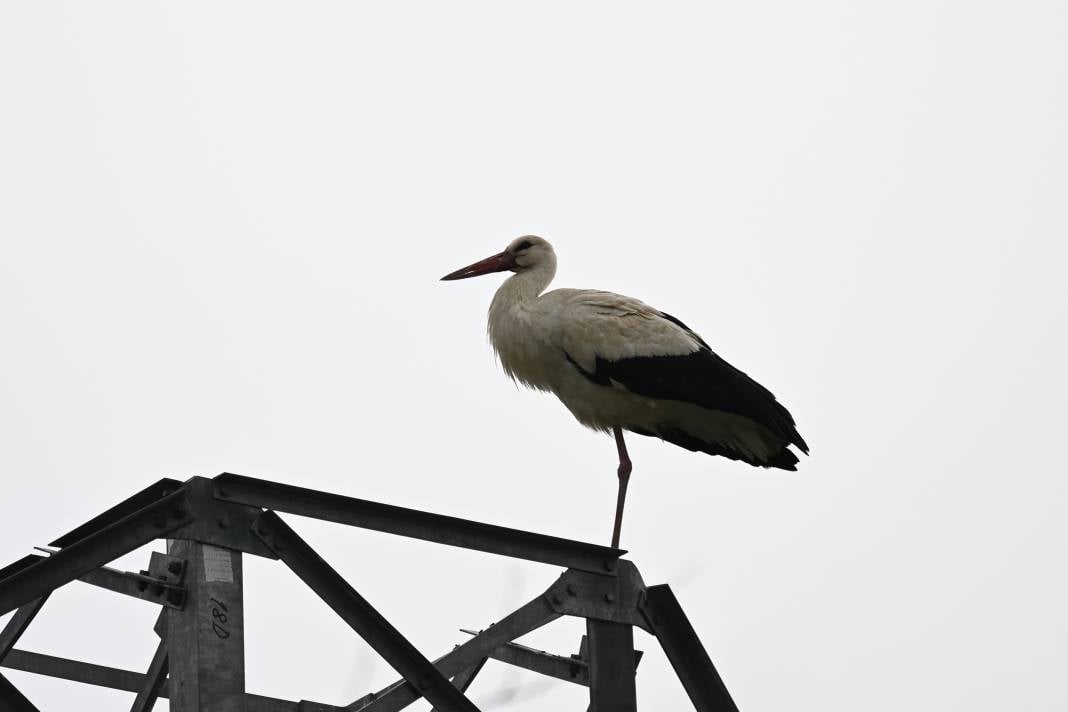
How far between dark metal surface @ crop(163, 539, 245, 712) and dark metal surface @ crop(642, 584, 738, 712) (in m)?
1.56

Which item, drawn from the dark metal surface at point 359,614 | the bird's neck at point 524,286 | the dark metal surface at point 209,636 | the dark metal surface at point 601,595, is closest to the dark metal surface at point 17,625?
the dark metal surface at point 209,636

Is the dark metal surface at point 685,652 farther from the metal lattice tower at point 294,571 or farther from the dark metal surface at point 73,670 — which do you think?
the dark metal surface at point 73,670

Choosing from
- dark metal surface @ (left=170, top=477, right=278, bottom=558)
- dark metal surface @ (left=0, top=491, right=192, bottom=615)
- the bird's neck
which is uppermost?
the bird's neck

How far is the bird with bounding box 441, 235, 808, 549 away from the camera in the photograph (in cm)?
795

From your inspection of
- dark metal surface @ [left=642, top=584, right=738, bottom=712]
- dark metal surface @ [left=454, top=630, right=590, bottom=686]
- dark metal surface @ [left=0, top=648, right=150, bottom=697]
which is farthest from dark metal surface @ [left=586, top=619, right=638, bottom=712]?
dark metal surface @ [left=0, top=648, right=150, bottom=697]

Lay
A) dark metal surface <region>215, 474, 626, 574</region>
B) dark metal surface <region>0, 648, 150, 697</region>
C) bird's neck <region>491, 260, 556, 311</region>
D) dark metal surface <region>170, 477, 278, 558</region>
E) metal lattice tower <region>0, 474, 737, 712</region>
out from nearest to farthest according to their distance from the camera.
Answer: metal lattice tower <region>0, 474, 737, 712</region> → dark metal surface <region>170, 477, 278, 558</region> → dark metal surface <region>215, 474, 626, 574</region> → dark metal surface <region>0, 648, 150, 697</region> → bird's neck <region>491, 260, 556, 311</region>

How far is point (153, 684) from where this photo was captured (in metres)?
4.59

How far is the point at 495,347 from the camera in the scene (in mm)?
8305

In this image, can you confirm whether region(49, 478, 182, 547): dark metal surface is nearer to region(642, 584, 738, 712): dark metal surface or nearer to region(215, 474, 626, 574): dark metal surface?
region(215, 474, 626, 574): dark metal surface

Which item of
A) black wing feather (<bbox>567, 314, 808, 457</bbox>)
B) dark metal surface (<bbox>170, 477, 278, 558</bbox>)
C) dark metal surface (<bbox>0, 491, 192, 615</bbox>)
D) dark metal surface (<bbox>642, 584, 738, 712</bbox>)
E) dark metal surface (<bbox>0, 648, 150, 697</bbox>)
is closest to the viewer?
dark metal surface (<bbox>0, 491, 192, 615</bbox>)

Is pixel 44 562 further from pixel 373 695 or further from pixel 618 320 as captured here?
pixel 618 320

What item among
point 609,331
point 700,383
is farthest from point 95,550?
point 700,383

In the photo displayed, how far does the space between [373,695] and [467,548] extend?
1433mm

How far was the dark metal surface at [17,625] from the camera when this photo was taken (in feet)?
14.8
